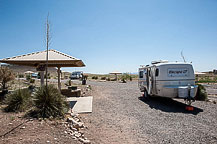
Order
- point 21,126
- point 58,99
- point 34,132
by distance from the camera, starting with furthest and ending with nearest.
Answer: point 58,99
point 21,126
point 34,132

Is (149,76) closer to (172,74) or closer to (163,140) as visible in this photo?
(172,74)

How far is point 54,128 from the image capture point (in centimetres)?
423

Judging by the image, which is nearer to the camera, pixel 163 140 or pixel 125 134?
pixel 163 140

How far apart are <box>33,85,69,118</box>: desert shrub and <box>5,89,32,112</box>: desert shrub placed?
732mm

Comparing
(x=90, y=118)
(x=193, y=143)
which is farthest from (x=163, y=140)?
(x=90, y=118)

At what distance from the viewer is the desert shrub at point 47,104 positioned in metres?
5.16

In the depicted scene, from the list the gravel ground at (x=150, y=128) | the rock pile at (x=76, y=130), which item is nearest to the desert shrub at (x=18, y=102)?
the rock pile at (x=76, y=130)

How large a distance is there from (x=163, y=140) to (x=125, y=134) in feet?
3.60

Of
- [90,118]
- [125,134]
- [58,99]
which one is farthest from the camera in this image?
[90,118]

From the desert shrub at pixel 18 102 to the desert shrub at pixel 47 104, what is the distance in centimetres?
73

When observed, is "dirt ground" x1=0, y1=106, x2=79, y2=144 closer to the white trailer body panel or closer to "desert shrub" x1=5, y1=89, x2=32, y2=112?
"desert shrub" x1=5, y1=89, x2=32, y2=112

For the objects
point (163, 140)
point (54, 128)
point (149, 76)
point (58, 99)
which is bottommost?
A: point (163, 140)

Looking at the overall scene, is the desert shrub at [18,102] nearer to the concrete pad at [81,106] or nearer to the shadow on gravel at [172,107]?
the concrete pad at [81,106]

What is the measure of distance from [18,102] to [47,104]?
1.39 meters
